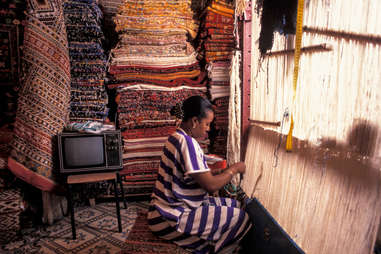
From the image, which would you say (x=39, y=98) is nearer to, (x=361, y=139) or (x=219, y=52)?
(x=219, y=52)

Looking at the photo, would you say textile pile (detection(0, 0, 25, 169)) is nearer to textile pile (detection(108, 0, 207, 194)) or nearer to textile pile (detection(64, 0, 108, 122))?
textile pile (detection(64, 0, 108, 122))

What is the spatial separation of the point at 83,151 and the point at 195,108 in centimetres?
169

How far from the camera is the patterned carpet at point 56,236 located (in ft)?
7.43

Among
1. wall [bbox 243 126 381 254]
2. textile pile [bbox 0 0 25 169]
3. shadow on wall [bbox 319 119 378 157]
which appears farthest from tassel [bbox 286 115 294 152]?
textile pile [bbox 0 0 25 169]

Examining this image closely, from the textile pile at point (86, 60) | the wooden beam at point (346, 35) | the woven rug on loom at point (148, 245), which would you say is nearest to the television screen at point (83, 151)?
the textile pile at point (86, 60)

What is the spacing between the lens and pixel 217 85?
3182 millimetres

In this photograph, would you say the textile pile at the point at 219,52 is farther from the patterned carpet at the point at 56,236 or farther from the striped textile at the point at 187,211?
the striped textile at the point at 187,211

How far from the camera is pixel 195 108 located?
157 centimetres

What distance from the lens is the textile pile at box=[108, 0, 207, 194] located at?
9.90 feet

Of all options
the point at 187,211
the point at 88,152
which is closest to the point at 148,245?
the point at 187,211

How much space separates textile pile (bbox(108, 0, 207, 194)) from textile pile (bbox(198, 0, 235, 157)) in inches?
7.0

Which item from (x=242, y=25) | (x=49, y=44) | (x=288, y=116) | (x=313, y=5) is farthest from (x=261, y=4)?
(x=49, y=44)

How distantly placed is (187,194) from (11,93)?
8.97 feet

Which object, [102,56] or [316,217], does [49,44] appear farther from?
[316,217]
